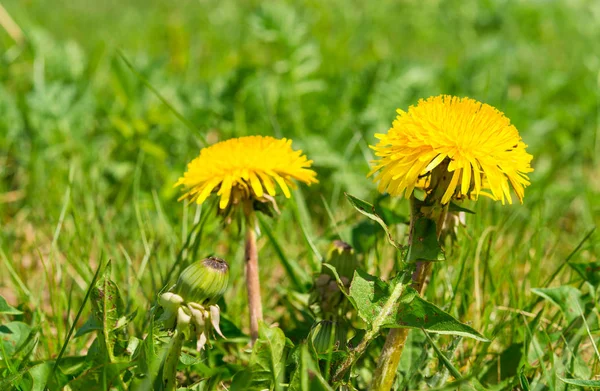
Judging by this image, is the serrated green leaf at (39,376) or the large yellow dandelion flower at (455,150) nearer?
the large yellow dandelion flower at (455,150)

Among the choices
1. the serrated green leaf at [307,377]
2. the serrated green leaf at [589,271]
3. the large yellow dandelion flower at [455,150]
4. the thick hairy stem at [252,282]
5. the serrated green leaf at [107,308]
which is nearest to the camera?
the serrated green leaf at [307,377]

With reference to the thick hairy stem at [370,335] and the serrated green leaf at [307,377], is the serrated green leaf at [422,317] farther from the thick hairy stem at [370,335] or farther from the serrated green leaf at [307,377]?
the serrated green leaf at [307,377]

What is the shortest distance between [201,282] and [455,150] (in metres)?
0.52

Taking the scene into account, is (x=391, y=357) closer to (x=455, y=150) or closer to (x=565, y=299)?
(x=455, y=150)

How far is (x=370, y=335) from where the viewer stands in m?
1.15

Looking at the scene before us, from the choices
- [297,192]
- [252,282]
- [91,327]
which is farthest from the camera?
[297,192]

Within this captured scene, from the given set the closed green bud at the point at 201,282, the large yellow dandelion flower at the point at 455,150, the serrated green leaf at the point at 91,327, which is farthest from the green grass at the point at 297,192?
the large yellow dandelion flower at the point at 455,150

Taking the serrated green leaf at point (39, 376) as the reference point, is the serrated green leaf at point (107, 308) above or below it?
above

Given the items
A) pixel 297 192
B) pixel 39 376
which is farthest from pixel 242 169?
pixel 297 192

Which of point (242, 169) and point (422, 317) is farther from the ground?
point (242, 169)

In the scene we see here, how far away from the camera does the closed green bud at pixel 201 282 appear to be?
114 centimetres

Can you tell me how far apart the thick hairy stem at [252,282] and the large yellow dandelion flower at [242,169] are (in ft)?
0.33

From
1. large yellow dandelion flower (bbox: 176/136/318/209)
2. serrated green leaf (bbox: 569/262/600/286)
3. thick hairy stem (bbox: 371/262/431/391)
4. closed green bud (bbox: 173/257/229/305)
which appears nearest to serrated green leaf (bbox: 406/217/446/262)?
thick hairy stem (bbox: 371/262/431/391)

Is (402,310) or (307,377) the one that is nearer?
(307,377)
